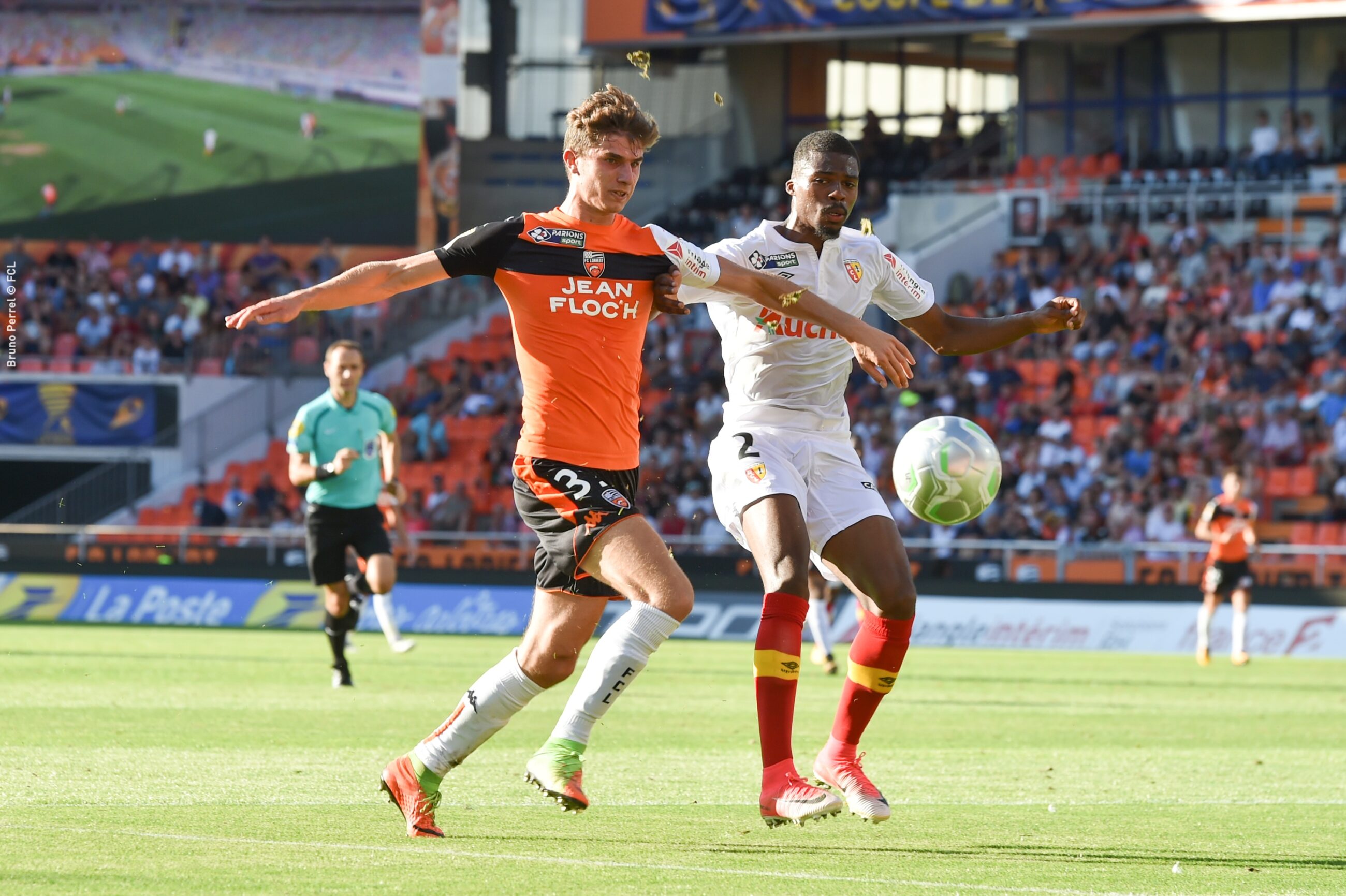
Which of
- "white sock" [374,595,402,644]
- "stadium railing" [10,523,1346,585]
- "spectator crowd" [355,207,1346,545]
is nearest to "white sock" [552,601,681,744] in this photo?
"white sock" [374,595,402,644]

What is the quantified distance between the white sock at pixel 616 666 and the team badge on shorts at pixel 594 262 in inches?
46.3

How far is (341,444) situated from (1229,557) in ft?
35.4

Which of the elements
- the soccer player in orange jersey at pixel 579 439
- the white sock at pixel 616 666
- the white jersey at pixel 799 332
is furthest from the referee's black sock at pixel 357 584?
the white sock at pixel 616 666

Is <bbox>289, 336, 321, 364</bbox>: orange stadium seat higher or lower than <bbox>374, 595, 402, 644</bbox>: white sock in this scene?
higher

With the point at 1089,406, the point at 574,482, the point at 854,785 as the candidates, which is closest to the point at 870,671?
the point at 854,785

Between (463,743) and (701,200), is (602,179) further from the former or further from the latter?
(701,200)

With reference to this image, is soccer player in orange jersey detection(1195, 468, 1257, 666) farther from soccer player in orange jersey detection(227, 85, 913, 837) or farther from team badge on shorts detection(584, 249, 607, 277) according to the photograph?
team badge on shorts detection(584, 249, 607, 277)

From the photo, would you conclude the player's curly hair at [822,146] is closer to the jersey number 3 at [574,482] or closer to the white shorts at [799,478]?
the white shorts at [799,478]

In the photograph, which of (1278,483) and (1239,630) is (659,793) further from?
(1278,483)

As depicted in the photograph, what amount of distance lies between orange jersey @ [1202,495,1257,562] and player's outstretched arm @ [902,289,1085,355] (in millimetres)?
12861

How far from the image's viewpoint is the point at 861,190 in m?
34.8

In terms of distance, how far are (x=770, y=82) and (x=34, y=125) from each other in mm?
14927

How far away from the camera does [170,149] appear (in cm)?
3441

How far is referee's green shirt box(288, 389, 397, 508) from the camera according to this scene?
1335cm
